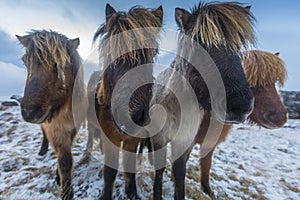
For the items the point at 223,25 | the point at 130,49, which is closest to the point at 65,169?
the point at 130,49

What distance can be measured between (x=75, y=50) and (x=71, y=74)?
424 millimetres

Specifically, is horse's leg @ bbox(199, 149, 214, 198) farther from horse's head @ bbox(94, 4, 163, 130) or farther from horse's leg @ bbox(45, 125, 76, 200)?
horse's leg @ bbox(45, 125, 76, 200)

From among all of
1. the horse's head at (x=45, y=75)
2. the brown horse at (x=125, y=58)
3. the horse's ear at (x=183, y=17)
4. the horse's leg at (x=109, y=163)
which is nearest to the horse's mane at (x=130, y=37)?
the brown horse at (x=125, y=58)

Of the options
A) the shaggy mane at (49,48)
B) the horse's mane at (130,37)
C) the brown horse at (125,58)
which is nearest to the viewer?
the brown horse at (125,58)

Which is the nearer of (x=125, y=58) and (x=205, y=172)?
(x=125, y=58)

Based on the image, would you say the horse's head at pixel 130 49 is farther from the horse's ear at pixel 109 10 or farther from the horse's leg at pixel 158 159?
the horse's leg at pixel 158 159

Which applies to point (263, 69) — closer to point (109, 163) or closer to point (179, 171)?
point (179, 171)

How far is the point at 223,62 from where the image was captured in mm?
1989

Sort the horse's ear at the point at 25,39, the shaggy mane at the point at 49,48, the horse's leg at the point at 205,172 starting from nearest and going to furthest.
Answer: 1. the shaggy mane at the point at 49,48
2. the horse's ear at the point at 25,39
3. the horse's leg at the point at 205,172

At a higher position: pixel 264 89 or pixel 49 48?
pixel 49 48

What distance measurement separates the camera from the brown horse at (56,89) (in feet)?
7.66

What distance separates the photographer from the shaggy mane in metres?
2.46

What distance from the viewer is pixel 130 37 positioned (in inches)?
85.4

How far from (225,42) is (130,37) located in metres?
0.95
